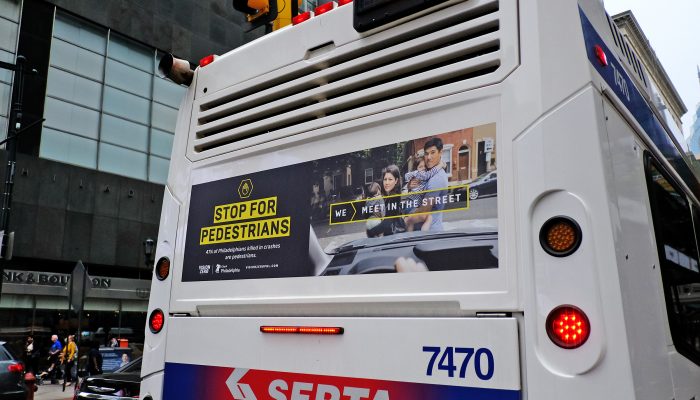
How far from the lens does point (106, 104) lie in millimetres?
25703

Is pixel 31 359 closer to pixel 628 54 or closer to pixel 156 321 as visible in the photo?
pixel 156 321

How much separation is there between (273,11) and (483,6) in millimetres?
4795

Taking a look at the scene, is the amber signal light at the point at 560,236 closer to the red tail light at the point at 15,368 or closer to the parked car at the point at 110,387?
the parked car at the point at 110,387

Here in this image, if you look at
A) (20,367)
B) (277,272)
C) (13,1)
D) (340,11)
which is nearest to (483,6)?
(340,11)

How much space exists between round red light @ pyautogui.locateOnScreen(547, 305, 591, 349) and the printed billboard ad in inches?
13.3

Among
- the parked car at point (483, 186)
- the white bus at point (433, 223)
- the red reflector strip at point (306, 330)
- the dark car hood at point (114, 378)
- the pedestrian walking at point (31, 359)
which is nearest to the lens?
the white bus at point (433, 223)

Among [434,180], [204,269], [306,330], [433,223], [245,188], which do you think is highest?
[245,188]

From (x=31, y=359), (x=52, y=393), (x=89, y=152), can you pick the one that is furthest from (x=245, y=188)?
(x=89, y=152)

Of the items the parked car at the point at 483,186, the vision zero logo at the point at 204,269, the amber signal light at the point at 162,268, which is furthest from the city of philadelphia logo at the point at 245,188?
the parked car at the point at 483,186

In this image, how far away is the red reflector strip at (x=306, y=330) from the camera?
294 cm

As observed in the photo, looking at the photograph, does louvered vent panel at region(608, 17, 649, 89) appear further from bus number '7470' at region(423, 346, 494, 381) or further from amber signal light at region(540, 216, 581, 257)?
bus number '7470' at region(423, 346, 494, 381)

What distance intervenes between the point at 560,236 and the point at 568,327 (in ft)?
1.17

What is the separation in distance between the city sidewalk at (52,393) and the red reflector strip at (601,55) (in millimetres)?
15497

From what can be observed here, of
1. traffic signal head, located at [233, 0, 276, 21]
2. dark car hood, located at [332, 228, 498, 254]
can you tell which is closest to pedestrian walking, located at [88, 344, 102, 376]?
traffic signal head, located at [233, 0, 276, 21]
